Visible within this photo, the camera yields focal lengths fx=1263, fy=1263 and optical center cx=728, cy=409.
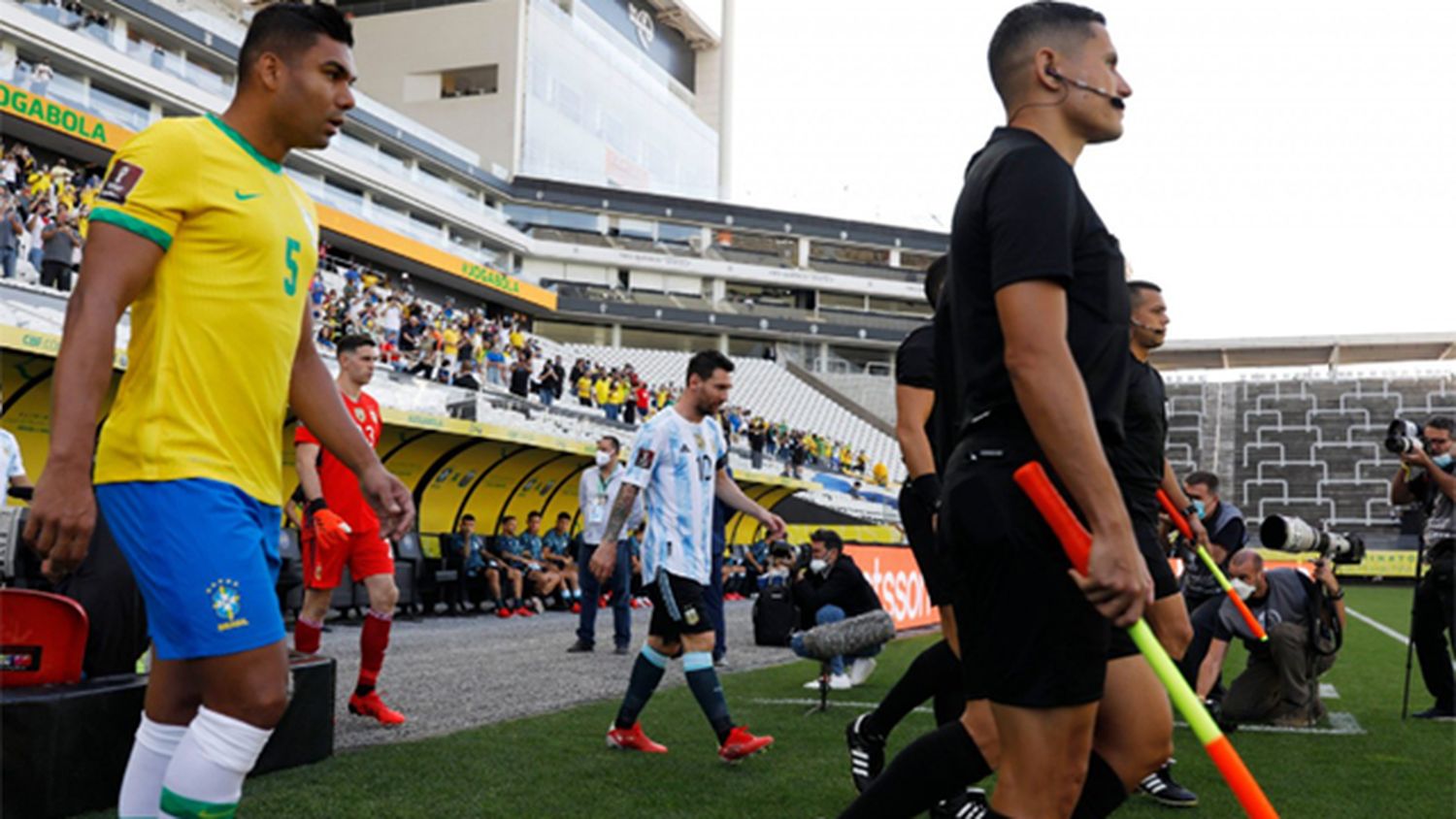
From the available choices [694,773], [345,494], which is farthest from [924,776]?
[345,494]

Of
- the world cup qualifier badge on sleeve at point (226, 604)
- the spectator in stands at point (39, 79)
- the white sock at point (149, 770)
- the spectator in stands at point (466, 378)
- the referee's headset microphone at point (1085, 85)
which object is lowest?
the white sock at point (149, 770)

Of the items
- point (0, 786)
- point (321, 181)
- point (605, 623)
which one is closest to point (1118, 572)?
point (0, 786)

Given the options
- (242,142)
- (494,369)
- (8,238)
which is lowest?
(242,142)

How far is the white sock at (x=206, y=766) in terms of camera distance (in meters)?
2.48

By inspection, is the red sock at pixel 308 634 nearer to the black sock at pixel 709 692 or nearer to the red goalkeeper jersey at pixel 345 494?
the red goalkeeper jersey at pixel 345 494

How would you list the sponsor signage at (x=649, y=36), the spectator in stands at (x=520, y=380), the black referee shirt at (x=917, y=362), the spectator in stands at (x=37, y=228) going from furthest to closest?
1. the sponsor signage at (x=649, y=36)
2. the spectator in stands at (x=520, y=380)
3. the spectator in stands at (x=37, y=228)
4. the black referee shirt at (x=917, y=362)

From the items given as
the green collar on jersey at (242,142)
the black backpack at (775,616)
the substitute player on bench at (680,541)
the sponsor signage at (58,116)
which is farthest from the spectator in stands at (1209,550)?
the sponsor signage at (58,116)

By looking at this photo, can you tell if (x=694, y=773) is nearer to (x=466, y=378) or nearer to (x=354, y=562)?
(x=354, y=562)

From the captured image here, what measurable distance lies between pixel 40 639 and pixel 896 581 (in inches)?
424

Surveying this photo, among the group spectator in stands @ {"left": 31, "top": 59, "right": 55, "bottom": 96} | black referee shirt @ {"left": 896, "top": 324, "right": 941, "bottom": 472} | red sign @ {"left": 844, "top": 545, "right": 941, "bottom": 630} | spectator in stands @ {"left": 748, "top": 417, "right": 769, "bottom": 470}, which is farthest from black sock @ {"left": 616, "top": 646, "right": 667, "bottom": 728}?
spectator in stands @ {"left": 31, "top": 59, "right": 55, "bottom": 96}

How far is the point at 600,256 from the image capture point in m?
67.7

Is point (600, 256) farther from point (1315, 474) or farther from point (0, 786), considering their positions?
point (0, 786)

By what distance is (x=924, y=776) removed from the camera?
122 inches

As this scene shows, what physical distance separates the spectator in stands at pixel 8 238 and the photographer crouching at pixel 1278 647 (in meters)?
14.4
